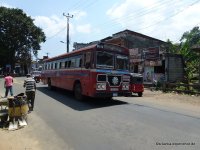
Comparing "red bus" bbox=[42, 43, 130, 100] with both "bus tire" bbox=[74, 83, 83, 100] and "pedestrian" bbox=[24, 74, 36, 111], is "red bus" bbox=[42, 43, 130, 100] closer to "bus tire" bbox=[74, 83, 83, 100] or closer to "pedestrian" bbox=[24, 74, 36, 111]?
"bus tire" bbox=[74, 83, 83, 100]

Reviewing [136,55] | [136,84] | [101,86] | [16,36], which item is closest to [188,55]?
[136,55]

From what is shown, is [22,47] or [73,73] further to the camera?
[22,47]

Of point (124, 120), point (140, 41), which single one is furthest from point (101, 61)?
point (140, 41)

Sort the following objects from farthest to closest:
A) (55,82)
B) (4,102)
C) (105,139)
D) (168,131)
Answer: (55,82), (4,102), (168,131), (105,139)

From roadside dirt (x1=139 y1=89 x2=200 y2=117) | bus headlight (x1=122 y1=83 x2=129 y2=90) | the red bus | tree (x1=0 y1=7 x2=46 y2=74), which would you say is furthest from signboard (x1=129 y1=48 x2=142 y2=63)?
tree (x1=0 y1=7 x2=46 y2=74)

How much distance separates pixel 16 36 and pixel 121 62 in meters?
57.3

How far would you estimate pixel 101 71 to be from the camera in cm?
1569

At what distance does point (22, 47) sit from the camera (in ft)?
239

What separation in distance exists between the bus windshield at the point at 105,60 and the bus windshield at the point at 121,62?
0.43m

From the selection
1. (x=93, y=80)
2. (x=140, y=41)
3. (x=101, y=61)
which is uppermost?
(x=140, y=41)

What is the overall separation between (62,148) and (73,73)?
10.7 m

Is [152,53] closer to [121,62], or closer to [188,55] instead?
[188,55]

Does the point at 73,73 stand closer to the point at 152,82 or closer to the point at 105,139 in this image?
the point at 105,139

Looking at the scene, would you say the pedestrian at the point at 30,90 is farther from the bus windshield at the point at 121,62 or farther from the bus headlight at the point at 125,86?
the bus headlight at the point at 125,86
